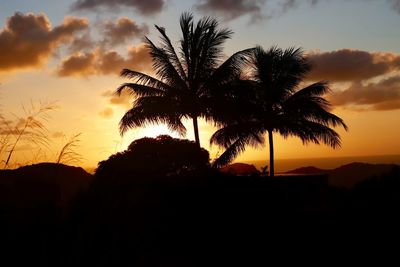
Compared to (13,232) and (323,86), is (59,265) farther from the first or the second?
(323,86)

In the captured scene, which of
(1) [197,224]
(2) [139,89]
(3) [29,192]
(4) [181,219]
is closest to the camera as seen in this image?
(1) [197,224]

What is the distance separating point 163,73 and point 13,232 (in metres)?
16.0

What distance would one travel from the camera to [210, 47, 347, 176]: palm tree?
1163 inches

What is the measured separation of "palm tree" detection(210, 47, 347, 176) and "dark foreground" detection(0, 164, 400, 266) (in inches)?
556

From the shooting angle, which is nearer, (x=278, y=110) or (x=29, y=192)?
(x=29, y=192)

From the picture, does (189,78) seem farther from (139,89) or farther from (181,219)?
(181,219)

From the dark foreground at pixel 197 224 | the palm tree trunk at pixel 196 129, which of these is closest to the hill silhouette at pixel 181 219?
the dark foreground at pixel 197 224

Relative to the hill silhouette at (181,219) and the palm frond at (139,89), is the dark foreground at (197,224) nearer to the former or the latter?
the hill silhouette at (181,219)

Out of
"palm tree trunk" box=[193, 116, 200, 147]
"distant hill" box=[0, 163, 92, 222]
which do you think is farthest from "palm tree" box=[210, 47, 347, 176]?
"distant hill" box=[0, 163, 92, 222]

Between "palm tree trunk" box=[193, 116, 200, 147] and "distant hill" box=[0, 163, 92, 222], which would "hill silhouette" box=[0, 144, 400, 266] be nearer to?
"distant hill" box=[0, 163, 92, 222]

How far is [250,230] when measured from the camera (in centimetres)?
1245

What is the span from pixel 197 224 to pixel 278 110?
18892 millimetres

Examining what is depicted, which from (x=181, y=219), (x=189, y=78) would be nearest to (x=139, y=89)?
(x=189, y=78)

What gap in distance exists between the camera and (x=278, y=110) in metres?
30.8
